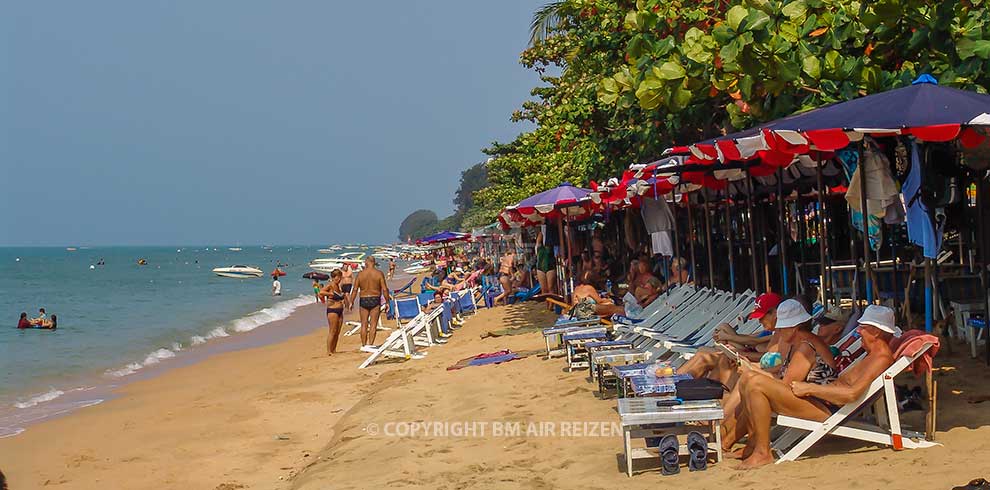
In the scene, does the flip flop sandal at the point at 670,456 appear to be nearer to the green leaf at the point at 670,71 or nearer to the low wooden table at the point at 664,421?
the low wooden table at the point at 664,421

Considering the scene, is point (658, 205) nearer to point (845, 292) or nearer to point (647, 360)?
point (845, 292)

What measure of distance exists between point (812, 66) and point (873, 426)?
3.37m

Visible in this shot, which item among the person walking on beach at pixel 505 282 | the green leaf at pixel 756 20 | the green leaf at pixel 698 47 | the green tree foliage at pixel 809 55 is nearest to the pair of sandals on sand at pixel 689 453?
the green tree foliage at pixel 809 55

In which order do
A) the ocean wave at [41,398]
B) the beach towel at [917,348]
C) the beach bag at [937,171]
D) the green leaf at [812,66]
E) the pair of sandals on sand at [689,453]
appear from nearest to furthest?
the beach towel at [917,348] < the pair of sandals on sand at [689,453] < the beach bag at [937,171] < the green leaf at [812,66] < the ocean wave at [41,398]

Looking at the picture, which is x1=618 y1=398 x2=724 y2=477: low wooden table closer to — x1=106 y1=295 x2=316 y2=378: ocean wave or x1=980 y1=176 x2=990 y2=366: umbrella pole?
x1=980 y1=176 x2=990 y2=366: umbrella pole

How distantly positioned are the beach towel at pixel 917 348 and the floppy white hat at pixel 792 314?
1.86 feet

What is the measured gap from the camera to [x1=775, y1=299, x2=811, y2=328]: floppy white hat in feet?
16.9

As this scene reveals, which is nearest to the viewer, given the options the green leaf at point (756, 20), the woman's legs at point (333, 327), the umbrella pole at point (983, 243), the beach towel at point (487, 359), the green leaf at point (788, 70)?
the umbrella pole at point (983, 243)

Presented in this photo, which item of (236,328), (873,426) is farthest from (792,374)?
(236,328)

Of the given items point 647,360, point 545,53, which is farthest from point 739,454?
point 545,53

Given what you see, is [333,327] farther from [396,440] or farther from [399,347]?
[396,440]

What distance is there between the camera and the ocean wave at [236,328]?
54.9 ft

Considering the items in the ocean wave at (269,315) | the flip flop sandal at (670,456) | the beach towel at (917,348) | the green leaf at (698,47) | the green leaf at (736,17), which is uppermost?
the green leaf at (736,17)

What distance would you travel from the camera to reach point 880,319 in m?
4.66
